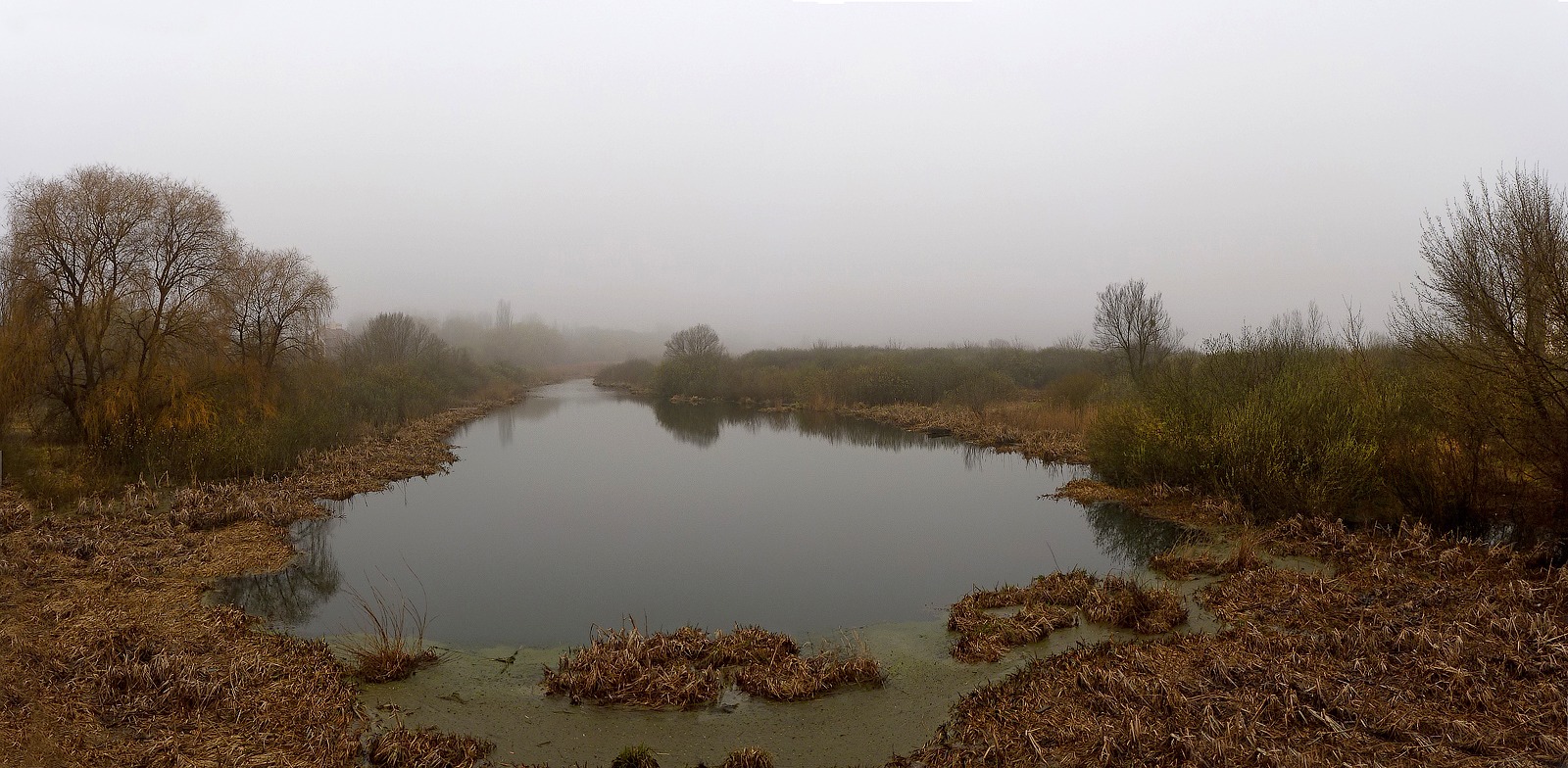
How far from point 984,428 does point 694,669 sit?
18.4 meters

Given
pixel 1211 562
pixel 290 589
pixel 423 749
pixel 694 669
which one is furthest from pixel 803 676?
pixel 290 589

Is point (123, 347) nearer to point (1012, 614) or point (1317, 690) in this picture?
point (1012, 614)

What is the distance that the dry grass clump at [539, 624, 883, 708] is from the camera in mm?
5645

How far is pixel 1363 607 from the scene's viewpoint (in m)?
6.35

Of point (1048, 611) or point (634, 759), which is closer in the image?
point (634, 759)

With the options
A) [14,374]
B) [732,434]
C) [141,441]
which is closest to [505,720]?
[141,441]

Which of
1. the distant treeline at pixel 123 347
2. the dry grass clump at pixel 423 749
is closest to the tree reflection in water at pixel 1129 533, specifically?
the dry grass clump at pixel 423 749

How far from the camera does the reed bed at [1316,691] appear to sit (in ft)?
13.4

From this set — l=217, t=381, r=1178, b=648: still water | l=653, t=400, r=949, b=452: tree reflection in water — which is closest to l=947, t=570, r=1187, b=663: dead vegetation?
l=217, t=381, r=1178, b=648: still water

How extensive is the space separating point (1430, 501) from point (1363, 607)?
448cm

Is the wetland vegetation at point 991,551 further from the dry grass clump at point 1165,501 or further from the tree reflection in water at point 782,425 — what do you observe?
the tree reflection in water at point 782,425

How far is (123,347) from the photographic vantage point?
14.9m

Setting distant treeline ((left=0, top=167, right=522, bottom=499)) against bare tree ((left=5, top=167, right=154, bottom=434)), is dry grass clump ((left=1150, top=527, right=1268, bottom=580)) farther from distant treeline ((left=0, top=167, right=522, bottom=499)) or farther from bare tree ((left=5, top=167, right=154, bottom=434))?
bare tree ((left=5, top=167, right=154, bottom=434))

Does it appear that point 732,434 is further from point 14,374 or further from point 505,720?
point 505,720
